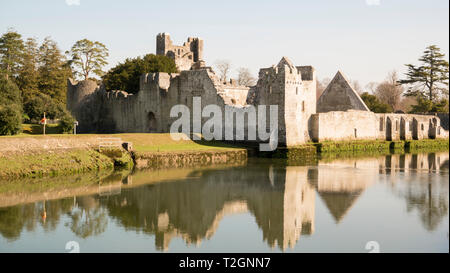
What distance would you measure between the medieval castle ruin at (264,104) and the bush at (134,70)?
200cm

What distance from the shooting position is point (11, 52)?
143ft

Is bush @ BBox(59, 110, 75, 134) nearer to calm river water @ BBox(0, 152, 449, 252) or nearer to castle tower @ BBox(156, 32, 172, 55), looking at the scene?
calm river water @ BBox(0, 152, 449, 252)

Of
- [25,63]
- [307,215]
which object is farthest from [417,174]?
[25,63]

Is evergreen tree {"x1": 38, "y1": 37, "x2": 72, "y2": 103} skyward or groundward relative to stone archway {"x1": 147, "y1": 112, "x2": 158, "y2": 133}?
skyward

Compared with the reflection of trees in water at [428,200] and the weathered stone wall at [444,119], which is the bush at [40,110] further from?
the weathered stone wall at [444,119]

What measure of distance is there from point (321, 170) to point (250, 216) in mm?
8737

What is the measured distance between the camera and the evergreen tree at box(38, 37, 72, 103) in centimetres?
4481

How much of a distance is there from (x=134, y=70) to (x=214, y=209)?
28438 mm

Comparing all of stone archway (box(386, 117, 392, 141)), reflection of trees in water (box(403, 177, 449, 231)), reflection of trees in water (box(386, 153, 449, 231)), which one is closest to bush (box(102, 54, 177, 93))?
stone archway (box(386, 117, 392, 141))

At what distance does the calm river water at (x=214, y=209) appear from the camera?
36.6 feet

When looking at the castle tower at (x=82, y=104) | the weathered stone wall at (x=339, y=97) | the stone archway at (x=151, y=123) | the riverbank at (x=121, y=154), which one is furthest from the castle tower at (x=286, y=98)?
the castle tower at (x=82, y=104)

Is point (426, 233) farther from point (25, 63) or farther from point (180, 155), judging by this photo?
point (25, 63)

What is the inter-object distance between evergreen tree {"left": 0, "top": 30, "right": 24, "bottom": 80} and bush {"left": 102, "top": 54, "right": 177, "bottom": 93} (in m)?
7.53
